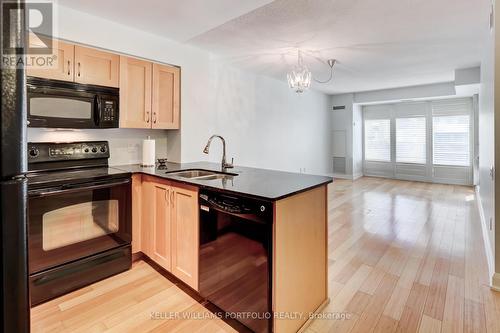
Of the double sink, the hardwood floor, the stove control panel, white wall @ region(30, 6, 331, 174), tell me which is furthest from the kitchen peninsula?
white wall @ region(30, 6, 331, 174)

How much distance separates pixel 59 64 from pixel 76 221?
137cm

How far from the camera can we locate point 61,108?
233 cm

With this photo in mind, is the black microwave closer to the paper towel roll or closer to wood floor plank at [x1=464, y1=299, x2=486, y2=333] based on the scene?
the paper towel roll

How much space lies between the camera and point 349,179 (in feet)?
25.1

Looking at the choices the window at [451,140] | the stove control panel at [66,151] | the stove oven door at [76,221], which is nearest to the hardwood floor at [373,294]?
the stove oven door at [76,221]

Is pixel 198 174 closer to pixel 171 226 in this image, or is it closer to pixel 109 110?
pixel 171 226

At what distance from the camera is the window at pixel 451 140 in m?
6.61

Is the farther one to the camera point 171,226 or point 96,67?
point 96,67

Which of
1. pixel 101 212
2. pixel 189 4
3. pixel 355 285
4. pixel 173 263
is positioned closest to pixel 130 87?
pixel 189 4

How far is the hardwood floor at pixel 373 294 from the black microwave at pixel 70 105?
1.43 m

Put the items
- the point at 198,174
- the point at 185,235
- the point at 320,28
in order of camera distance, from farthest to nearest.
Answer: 1. the point at 320,28
2. the point at 198,174
3. the point at 185,235

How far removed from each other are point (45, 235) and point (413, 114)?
26.9ft

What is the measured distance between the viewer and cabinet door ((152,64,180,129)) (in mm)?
3084

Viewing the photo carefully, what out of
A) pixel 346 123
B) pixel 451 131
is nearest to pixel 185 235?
pixel 346 123
